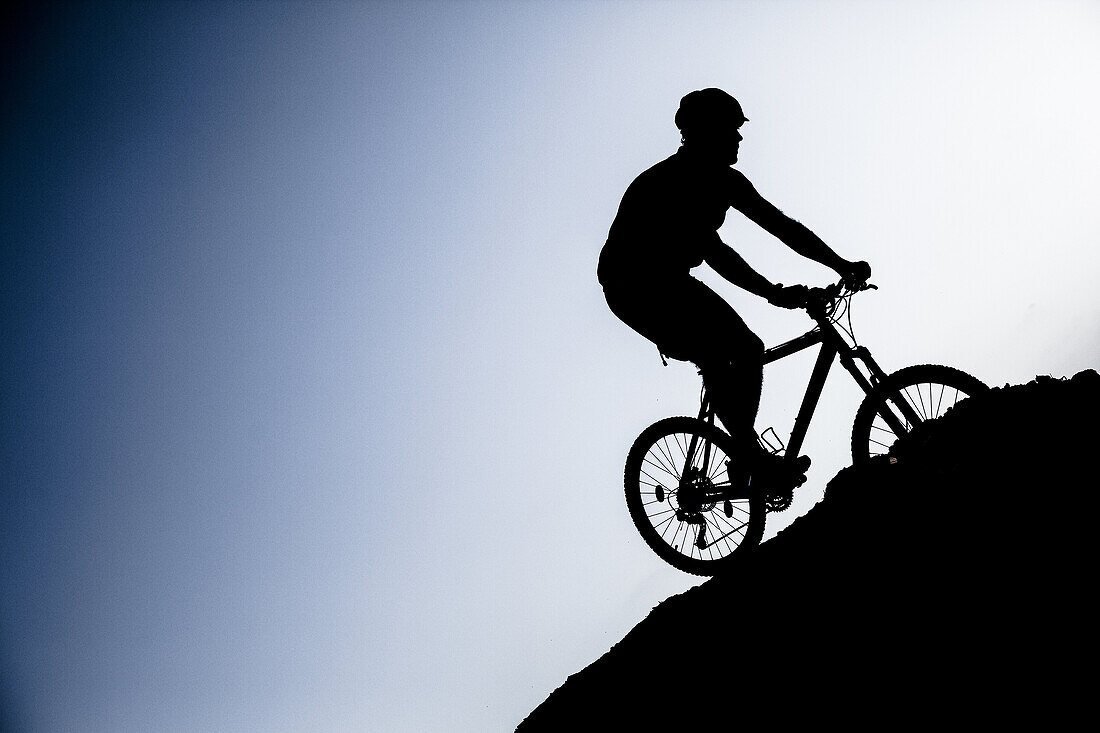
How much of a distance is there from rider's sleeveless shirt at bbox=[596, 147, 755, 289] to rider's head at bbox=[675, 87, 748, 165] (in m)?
0.11

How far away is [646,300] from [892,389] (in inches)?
74.3

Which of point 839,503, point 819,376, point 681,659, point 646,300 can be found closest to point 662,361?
point 646,300

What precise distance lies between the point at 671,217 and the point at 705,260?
485 millimetres

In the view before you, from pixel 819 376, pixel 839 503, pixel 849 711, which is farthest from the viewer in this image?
pixel 819 376

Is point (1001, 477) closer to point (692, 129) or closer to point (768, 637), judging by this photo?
point (768, 637)

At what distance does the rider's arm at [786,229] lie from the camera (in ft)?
16.0

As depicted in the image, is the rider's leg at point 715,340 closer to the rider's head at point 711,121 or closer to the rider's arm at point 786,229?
the rider's arm at point 786,229

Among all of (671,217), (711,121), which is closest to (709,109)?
(711,121)

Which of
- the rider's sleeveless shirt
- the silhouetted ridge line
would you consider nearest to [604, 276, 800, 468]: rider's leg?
the rider's sleeveless shirt

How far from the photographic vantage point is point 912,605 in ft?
10.8

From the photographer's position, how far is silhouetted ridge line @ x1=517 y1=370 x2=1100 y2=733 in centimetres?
273

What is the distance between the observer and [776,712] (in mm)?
3098

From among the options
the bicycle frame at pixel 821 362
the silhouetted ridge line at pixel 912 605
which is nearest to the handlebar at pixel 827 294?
the bicycle frame at pixel 821 362

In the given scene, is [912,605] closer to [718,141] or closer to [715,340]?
[715,340]
